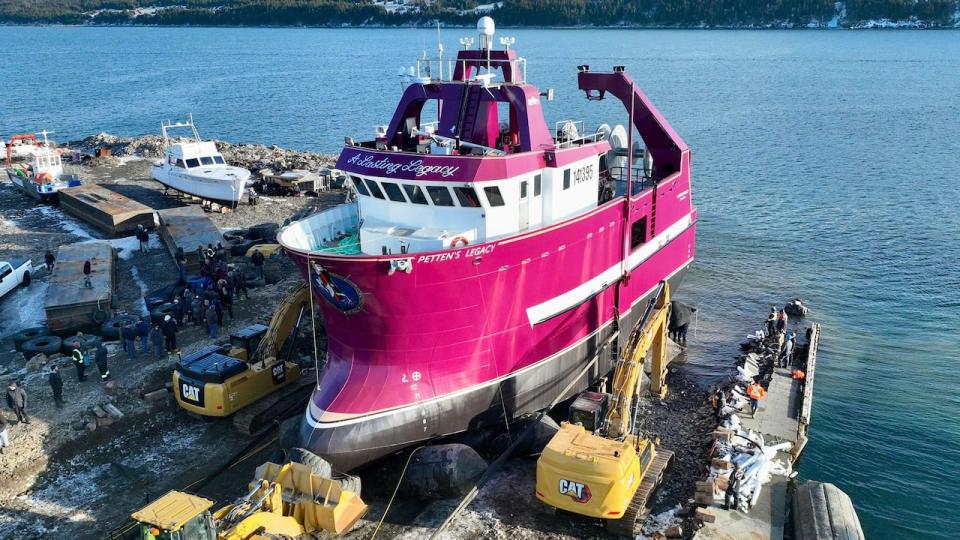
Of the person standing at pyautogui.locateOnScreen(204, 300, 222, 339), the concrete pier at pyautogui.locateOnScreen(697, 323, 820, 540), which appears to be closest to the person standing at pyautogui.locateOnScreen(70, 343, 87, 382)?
the person standing at pyautogui.locateOnScreen(204, 300, 222, 339)

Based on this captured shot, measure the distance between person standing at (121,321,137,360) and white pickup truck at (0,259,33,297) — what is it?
9.16 meters

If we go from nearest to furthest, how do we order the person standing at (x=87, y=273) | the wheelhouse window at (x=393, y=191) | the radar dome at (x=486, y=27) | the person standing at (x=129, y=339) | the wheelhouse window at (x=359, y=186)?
the wheelhouse window at (x=393, y=191), the wheelhouse window at (x=359, y=186), the radar dome at (x=486, y=27), the person standing at (x=129, y=339), the person standing at (x=87, y=273)

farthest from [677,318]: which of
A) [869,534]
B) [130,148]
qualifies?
[130,148]

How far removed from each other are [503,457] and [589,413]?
2.32m

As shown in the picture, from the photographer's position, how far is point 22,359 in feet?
78.8

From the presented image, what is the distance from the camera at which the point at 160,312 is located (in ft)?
82.8

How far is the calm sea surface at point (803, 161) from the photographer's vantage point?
22.5m

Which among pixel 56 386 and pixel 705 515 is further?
pixel 56 386

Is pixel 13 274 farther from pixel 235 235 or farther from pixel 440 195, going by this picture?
pixel 440 195

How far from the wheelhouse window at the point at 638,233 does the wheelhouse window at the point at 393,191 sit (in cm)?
818

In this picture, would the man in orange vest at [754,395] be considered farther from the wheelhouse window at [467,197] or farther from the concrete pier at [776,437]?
the wheelhouse window at [467,197]

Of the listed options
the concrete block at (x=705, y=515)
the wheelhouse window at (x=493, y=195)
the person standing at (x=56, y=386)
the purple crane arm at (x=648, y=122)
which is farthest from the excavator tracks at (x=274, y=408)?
the purple crane arm at (x=648, y=122)

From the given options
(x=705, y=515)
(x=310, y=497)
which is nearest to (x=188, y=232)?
(x=310, y=497)

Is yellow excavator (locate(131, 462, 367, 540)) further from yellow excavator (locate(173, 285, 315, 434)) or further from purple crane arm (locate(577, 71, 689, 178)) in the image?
purple crane arm (locate(577, 71, 689, 178))
